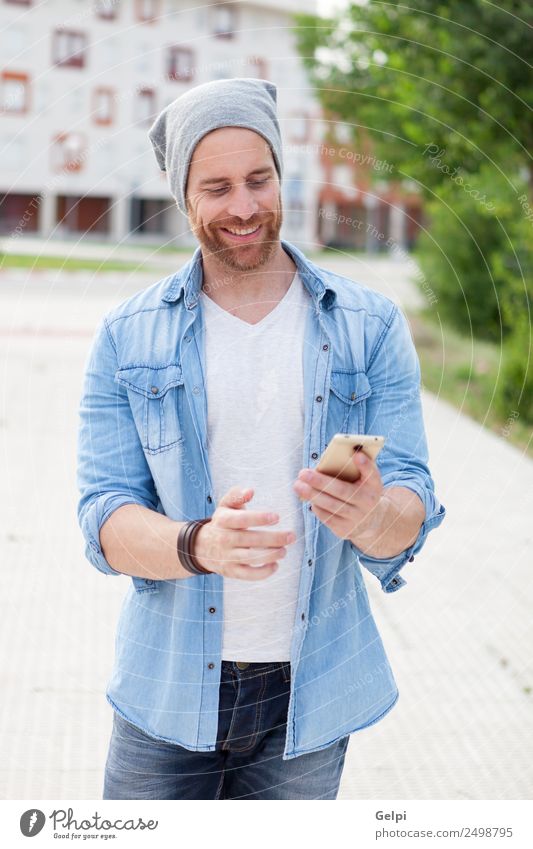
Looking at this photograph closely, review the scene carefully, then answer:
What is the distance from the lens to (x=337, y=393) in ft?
5.68

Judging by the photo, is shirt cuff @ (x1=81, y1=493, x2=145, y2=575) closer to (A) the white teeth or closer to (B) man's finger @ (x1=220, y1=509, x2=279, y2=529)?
(B) man's finger @ (x1=220, y1=509, x2=279, y2=529)

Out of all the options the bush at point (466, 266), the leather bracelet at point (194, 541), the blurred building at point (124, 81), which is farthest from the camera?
the blurred building at point (124, 81)

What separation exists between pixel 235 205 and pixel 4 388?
300 inches

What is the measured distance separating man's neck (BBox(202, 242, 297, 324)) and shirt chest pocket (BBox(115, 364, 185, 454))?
13 cm

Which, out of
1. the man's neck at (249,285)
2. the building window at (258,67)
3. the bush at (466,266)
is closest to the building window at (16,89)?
the building window at (258,67)

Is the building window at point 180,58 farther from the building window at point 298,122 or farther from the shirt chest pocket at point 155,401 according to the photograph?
the shirt chest pocket at point 155,401

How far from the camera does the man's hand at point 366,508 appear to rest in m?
1.46

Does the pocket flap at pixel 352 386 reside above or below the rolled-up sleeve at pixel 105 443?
above

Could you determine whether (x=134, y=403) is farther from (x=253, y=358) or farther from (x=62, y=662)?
(x=62, y=662)

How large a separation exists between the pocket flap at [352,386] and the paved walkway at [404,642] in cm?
161

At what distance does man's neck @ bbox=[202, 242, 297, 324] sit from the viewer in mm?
1738

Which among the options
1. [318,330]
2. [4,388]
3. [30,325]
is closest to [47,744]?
[318,330]

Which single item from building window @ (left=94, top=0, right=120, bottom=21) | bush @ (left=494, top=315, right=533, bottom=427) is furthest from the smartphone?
bush @ (left=494, top=315, right=533, bottom=427)

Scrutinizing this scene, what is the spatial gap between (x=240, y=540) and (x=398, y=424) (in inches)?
14.1
